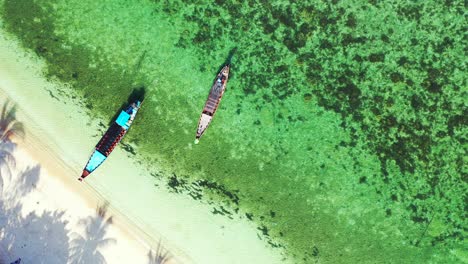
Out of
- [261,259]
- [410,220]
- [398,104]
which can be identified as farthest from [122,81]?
[410,220]

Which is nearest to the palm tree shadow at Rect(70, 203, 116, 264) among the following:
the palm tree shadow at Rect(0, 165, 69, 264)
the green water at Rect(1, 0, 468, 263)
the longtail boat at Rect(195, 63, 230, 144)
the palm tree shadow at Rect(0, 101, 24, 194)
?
the palm tree shadow at Rect(0, 165, 69, 264)

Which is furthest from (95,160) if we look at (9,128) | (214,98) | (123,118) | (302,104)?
(302,104)

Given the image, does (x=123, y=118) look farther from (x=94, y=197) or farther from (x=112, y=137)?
(x=94, y=197)

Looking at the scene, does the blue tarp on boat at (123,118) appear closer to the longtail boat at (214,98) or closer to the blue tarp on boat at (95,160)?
the blue tarp on boat at (95,160)

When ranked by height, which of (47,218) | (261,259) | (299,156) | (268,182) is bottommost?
(47,218)

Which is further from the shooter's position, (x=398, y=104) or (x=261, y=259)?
(x=261, y=259)

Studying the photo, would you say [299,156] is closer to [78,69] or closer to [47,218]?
[78,69]

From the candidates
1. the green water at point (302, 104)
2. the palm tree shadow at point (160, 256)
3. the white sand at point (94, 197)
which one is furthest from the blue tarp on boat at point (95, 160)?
the palm tree shadow at point (160, 256)
